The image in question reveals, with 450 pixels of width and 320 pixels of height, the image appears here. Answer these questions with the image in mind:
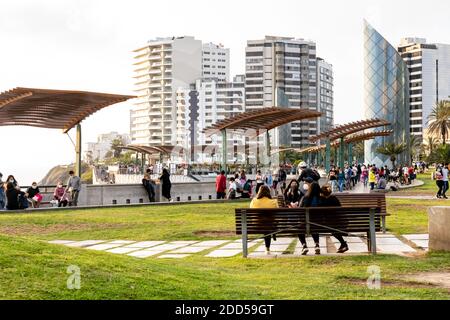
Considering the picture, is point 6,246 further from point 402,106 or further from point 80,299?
point 402,106

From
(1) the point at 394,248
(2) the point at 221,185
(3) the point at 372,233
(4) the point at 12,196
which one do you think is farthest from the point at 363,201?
(2) the point at 221,185

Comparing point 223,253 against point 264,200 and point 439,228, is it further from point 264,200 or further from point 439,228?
point 439,228

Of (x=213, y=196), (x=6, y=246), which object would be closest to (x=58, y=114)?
(x=213, y=196)

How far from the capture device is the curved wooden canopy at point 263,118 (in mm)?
34531

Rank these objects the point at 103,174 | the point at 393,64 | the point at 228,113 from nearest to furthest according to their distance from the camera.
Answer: the point at 103,174
the point at 393,64
the point at 228,113

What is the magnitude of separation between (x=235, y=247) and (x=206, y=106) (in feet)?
583

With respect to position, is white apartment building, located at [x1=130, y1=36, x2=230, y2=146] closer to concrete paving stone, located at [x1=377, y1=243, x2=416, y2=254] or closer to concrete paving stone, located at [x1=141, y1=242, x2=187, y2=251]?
concrete paving stone, located at [x1=141, y1=242, x2=187, y2=251]

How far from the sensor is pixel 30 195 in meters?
25.2

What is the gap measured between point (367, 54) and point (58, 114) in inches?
4127

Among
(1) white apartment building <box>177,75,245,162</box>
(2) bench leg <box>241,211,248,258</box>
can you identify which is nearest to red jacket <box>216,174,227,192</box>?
(2) bench leg <box>241,211,248,258</box>

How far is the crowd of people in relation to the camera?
22.5 m

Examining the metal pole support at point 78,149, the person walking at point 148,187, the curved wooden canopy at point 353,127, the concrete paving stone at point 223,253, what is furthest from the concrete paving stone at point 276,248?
the curved wooden canopy at point 353,127

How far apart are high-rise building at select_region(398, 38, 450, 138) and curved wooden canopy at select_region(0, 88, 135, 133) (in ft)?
540

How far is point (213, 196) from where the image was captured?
32.8 metres
